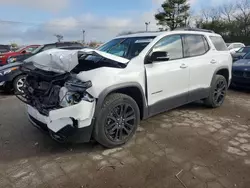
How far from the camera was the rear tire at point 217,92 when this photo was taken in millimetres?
5277

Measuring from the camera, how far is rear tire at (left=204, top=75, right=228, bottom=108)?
5.28 meters

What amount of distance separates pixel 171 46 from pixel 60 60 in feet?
6.72

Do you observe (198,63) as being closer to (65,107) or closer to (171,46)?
(171,46)

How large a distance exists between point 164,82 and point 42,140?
7.19 feet

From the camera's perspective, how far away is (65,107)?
2.97 m

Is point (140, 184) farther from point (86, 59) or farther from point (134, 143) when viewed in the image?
point (86, 59)

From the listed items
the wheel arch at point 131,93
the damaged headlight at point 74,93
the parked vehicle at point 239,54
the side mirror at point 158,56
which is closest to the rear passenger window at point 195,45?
the side mirror at point 158,56

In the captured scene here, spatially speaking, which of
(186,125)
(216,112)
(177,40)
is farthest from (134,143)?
(216,112)

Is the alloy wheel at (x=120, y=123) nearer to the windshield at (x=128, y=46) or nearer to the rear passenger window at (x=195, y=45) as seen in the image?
the windshield at (x=128, y=46)

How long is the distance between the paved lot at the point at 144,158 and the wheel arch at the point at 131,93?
54 centimetres

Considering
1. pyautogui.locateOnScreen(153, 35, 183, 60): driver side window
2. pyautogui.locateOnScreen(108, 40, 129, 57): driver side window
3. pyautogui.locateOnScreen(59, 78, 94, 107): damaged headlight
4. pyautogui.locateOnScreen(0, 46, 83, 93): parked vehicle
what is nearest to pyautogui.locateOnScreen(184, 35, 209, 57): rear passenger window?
pyautogui.locateOnScreen(153, 35, 183, 60): driver side window

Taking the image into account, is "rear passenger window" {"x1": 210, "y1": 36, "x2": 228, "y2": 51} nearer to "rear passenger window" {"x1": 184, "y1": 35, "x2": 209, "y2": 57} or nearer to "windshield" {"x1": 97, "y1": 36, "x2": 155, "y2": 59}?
"rear passenger window" {"x1": 184, "y1": 35, "x2": 209, "y2": 57}

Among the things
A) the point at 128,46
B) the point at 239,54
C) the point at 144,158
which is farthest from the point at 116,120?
the point at 239,54

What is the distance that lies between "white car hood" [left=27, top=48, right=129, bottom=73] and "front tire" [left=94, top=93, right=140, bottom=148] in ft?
1.96
